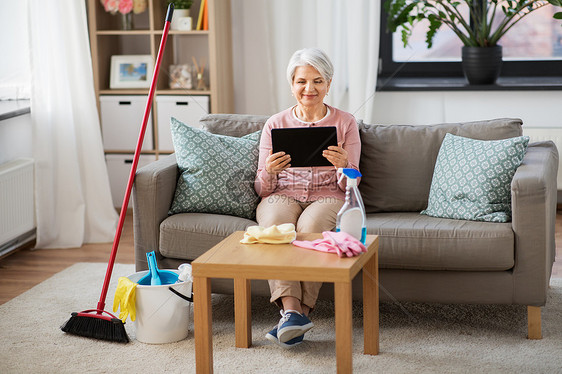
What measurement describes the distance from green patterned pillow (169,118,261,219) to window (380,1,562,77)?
6.49ft

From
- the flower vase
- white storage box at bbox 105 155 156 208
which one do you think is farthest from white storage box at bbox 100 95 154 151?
the flower vase

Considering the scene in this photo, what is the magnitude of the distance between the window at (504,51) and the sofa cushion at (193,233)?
2.29 m

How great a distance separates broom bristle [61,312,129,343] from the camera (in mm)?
2666

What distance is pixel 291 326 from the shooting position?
2.44 meters

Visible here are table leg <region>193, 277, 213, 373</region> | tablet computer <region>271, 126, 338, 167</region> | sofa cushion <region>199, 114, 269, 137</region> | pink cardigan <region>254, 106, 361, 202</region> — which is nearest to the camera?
table leg <region>193, 277, 213, 373</region>

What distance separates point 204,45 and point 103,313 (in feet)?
7.42

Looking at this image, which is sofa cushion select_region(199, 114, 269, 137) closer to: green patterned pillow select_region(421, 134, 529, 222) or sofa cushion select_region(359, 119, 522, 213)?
sofa cushion select_region(359, 119, 522, 213)

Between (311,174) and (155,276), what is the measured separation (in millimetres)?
693

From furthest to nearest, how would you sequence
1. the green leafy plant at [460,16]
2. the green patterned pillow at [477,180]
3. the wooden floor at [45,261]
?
the green leafy plant at [460,16] < the wooden floor at [45,261] < the green patterned pillow at [477,180]

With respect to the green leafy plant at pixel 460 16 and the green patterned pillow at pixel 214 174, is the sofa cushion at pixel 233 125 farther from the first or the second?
the green leafy plant at pixel 460 16

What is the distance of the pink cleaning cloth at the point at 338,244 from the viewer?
217 cm

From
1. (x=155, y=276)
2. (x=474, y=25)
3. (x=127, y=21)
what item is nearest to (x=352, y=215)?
(x=155, y=276)

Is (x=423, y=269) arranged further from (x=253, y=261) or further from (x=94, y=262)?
(x=94, y=262)

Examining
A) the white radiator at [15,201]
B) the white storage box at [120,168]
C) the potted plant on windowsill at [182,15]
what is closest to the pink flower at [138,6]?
the potted plant on windowsill at [182,15]
